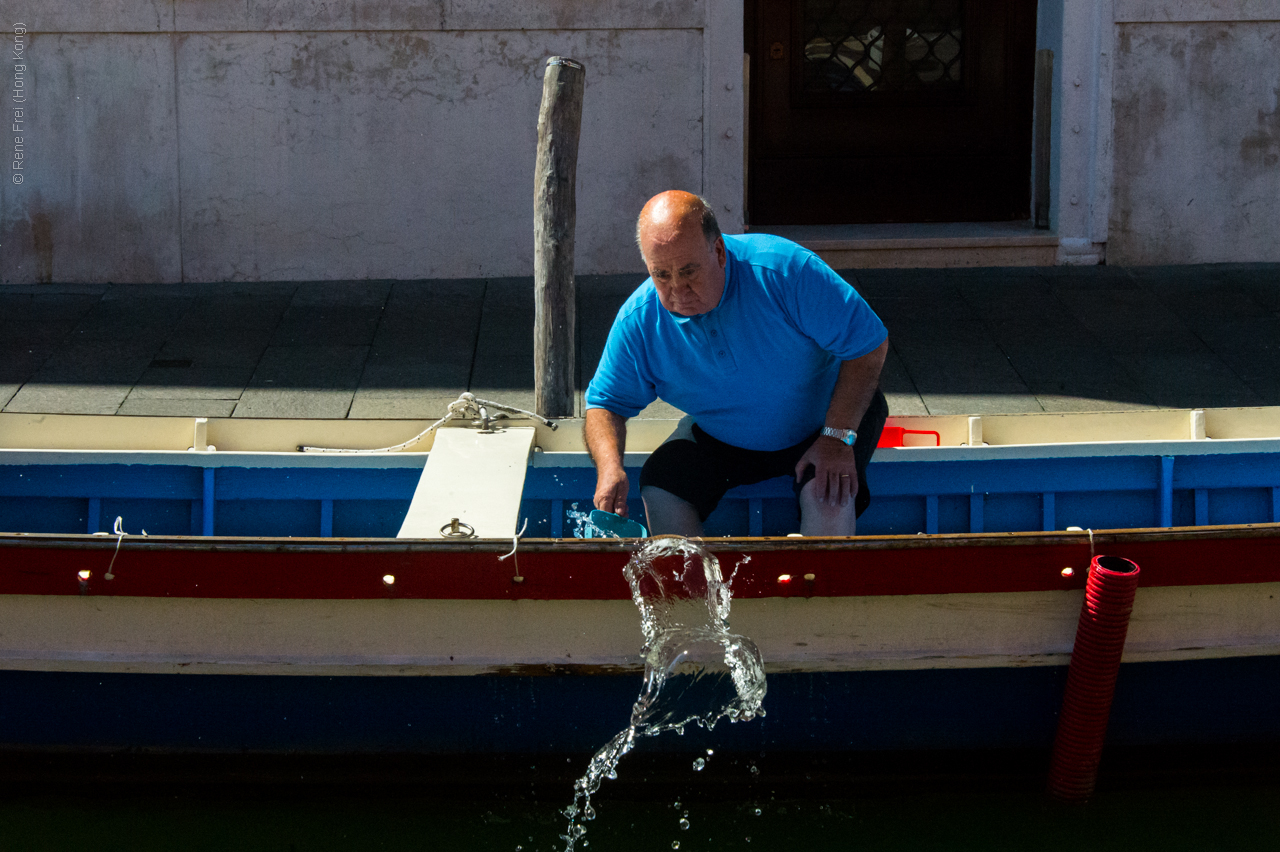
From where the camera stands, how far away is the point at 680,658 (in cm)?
399

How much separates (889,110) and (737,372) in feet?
20.8

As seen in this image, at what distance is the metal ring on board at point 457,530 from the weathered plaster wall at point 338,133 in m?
5.28

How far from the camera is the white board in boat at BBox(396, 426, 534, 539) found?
4230 mm

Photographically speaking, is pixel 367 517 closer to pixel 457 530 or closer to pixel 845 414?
pixel 457 530

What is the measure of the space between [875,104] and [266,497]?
638 cm

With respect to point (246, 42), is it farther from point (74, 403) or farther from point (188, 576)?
point (188, 576)

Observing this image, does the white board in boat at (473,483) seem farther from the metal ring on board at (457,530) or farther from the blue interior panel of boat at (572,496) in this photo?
the blue interior panel of boat at (572,496)

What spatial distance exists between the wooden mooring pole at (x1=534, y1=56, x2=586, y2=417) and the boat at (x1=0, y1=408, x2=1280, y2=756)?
1330mm

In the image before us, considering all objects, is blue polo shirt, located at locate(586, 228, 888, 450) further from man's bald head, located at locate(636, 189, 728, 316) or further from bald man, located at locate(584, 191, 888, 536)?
man's bald head, located at locate(636, 189, 728, 316)

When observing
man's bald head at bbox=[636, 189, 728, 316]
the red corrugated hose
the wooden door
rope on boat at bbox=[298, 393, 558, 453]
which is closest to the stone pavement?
the wooden door

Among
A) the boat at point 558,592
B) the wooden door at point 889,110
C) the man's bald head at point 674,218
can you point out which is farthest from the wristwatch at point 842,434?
the wooden door at point 889,110

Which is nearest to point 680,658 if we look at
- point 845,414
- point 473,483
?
point 845,414

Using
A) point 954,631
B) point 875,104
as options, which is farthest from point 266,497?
point 875,104

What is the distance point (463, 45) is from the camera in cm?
894
